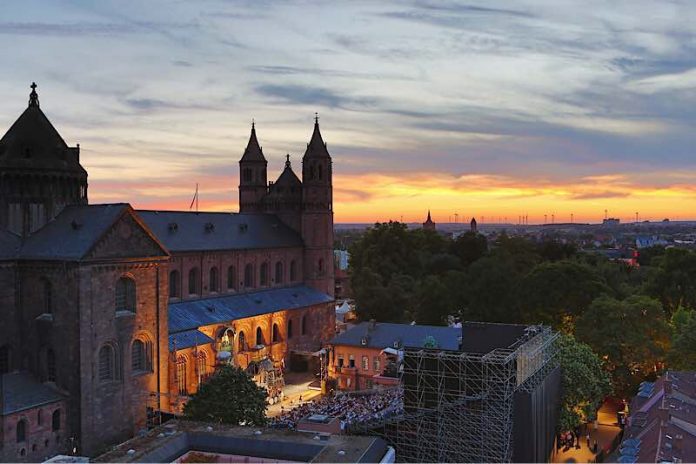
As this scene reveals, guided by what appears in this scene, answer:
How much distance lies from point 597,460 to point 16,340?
39146 millimetres

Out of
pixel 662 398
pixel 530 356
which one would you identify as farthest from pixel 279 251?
pixel 662 398

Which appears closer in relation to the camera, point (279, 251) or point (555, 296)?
point (555, 296)

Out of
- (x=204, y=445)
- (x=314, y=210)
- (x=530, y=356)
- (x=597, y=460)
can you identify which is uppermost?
(x=314, y=210)

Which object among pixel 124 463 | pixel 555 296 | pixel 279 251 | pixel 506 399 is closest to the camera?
pixel 124 463

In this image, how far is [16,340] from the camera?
44969 millimetres

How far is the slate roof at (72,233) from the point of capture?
43562 millimetres

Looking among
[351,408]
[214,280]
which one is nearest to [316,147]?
[214,280]

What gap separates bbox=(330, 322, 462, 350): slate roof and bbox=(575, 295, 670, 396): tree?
12.1 metres

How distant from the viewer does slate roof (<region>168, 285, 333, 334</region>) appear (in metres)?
59.5

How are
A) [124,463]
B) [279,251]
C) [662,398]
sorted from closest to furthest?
[124,463]
[662,398]
[279,251]

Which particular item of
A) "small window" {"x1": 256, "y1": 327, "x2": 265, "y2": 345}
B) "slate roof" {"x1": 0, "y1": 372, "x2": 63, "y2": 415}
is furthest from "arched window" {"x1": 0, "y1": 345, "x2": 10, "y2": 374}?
"small window" {"x1": 256, "y1": 327, "x2": 265, "y2": 345}

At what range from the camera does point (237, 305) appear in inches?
2643

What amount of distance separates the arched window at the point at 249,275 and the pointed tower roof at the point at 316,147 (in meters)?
15.6

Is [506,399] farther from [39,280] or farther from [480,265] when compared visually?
[480,265]
